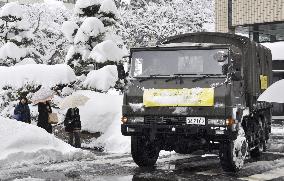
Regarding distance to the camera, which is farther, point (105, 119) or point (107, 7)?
point (107, 7)

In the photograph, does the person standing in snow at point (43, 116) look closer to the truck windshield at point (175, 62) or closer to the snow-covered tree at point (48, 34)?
the truck windshield at point (175, 62)

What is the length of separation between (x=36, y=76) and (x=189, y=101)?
11409 millimetres

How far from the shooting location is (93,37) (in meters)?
23.2

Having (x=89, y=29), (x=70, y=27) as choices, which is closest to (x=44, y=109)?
(x=89, y=29)

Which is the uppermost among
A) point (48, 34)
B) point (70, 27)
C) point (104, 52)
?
point (48, 34)

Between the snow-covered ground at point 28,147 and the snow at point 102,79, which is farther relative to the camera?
the snow at point 102,79

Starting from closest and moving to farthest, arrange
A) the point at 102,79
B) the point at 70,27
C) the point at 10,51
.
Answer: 1. the point at 102,79
2. the point at 70,27
3. the point at 10,51

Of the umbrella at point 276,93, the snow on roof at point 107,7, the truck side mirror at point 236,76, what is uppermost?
the snow on roof at point 107,7

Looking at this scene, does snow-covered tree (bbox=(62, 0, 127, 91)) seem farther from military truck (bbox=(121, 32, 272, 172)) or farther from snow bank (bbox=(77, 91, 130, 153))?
military truck (bbox=(121, 32, 272, 172))

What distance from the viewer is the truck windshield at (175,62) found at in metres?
10.5

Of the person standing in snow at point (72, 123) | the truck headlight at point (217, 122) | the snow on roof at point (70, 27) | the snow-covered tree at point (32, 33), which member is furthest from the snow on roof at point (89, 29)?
the truck headlight at point (217, 122)

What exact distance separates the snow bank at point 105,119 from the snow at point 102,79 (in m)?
1.74

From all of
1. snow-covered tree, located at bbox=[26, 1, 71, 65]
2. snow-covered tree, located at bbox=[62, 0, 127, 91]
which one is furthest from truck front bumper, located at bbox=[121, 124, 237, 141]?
snow-covered tree, located at bbox=[26, 1, 71, 65]

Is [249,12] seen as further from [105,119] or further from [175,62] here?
[175,62]
